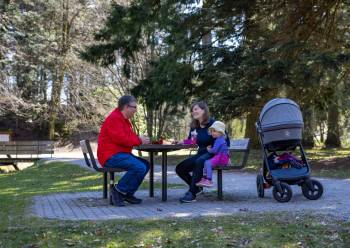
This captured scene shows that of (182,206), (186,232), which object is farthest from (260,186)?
(186,232)

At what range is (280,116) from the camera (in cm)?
869

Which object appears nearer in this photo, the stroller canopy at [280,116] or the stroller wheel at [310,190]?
the stroller wheel at [310,190]

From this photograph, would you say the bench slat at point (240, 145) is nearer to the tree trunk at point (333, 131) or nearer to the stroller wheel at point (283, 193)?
the stroller wheel at point (283, 193)

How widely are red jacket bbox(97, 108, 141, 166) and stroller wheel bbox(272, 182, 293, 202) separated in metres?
2.18

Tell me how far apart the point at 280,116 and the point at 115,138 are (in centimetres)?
258

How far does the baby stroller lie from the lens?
841 centimetres

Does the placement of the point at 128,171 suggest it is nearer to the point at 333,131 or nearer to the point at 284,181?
the point at 284,181

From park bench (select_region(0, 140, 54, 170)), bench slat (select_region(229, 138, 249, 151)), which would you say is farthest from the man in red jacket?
park bench (select_region(0, 140, 54, 170))

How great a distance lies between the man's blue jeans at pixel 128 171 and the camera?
27.2 feet

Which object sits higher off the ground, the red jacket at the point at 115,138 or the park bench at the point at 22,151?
the red jacket at the point at 115,138

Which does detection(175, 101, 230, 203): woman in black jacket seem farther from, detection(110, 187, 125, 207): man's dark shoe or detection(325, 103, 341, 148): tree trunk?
detection(325, 103, 341, 148): tree trunk

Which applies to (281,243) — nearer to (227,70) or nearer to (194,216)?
(194,216)

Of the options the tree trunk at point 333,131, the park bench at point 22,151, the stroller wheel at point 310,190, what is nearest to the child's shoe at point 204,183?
the stroller wheel at point 310,190

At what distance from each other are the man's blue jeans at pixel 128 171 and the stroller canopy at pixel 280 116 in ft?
6.72
